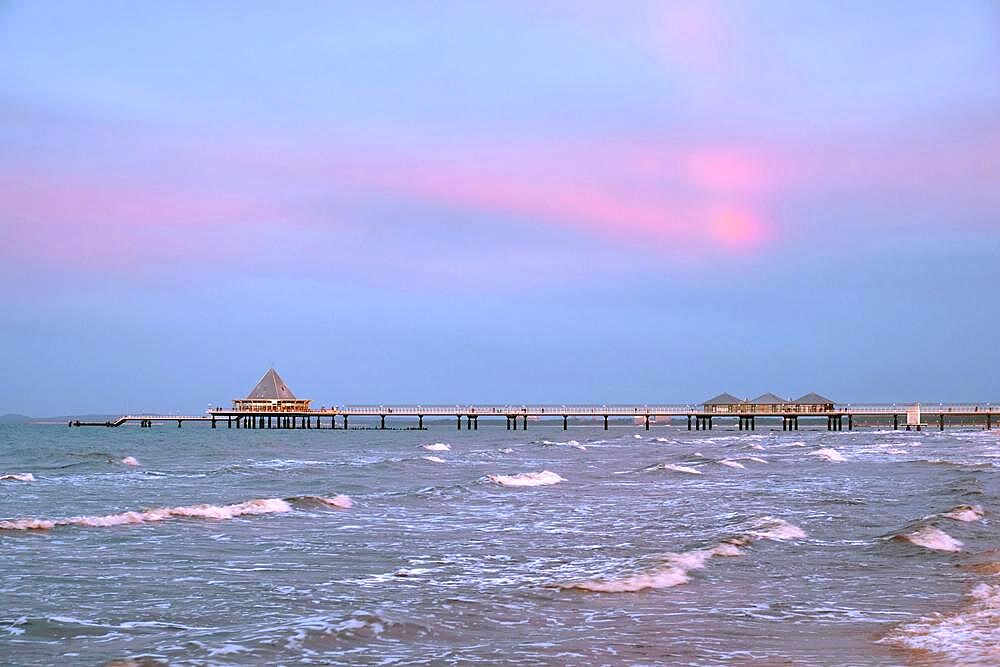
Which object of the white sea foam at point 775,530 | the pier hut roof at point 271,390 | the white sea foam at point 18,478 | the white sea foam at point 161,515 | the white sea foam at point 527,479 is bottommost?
the white sea foam at point 18,478

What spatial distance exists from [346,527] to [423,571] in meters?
5.80

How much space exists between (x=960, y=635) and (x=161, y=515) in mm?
16113

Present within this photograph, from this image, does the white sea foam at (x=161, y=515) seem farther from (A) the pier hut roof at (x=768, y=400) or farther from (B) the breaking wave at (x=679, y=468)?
(A) the pier hut roof at (x=768, y=400)

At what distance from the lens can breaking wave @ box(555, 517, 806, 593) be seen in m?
12.3

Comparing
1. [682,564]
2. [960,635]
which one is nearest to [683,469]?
[682,564]

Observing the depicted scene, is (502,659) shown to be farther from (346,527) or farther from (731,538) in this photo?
(346,527)

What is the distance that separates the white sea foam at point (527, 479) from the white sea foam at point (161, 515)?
8.77m

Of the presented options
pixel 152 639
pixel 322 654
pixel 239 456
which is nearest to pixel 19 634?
pixel 152 639

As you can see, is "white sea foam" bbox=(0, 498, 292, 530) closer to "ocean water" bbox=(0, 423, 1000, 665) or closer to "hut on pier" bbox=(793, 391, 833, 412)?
"ocean water" bbox=(0, 423, 1000, 665)

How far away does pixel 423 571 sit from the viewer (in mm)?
13570

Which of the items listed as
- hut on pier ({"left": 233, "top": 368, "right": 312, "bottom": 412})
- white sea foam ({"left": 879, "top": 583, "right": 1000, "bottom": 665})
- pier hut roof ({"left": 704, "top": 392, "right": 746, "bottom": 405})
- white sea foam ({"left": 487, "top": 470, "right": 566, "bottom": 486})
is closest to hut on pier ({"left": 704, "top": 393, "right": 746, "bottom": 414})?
pier hut roof ({"left": 704, "top": 392, "right": 746, "bottom": 405})

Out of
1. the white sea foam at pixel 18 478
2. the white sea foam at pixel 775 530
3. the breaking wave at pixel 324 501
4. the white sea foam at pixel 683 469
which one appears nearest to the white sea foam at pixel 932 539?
the white sea foam at pixel 775 530

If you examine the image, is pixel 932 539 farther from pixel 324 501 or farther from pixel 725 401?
pixel 725 401

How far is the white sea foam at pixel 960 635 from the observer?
878 centimetres
